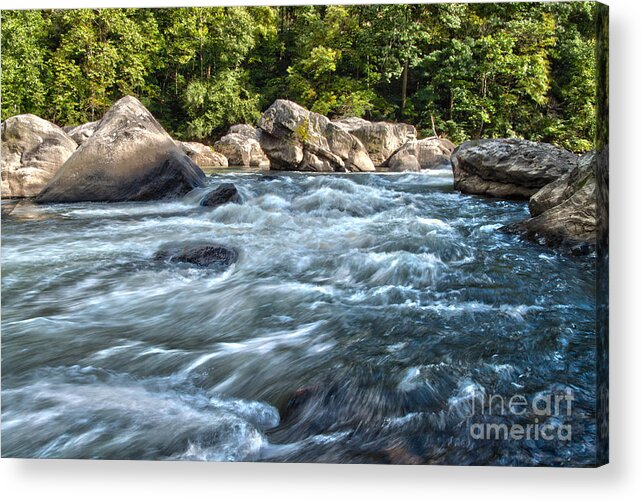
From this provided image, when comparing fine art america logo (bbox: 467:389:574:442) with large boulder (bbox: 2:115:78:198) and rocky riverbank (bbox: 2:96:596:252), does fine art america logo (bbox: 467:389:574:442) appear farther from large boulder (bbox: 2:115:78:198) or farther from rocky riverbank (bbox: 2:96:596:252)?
large boulder (bbox: 2:115:78:198)

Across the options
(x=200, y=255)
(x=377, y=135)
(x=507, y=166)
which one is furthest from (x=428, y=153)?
(x=200, y=255)

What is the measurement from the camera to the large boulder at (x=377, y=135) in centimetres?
351

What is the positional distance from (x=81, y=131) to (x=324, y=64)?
1.50 meters

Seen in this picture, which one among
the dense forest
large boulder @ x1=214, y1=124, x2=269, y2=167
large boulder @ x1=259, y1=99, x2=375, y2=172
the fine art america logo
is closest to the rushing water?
the fine art america logo

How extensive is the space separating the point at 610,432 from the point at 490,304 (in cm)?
80

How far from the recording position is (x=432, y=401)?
2.80 meters

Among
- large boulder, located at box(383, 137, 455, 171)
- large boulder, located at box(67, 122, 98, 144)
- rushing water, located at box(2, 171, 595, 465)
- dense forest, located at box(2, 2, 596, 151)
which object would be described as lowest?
rushing water, located at box(2, 171, 595, 465)

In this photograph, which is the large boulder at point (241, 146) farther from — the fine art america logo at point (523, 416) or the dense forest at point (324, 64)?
the fine art america logo at point (523, 416)

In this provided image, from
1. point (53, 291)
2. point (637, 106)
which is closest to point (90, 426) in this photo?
point (53, 291)

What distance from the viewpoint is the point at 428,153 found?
347 cm

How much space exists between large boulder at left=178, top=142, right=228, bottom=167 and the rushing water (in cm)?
19

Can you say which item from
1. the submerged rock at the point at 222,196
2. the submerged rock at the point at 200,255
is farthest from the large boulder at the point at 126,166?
the submerged rock at the point at 200,255

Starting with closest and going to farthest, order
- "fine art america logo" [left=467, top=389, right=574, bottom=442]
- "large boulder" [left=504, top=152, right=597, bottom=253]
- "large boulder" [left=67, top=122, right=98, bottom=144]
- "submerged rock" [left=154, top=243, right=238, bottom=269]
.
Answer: "fine art america logo" [left=467, top=389, right=574, bottom=442]
"large boulder" [left=504, top=152, right=597, bottom=253]
"submerged rock" [left=154, top=243, right=238, bottom=269]
"large boulder" [left=67, top=122, right=98, bottom=144]

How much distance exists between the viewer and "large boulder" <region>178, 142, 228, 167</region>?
3.64 metres
